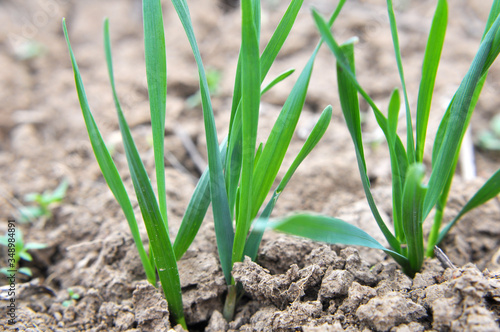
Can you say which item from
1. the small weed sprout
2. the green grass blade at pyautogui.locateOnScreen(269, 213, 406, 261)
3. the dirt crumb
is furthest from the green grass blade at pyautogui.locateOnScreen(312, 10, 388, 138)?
the small weed sprout

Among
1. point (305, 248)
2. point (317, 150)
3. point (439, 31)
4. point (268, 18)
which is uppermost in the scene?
point (268, 18)

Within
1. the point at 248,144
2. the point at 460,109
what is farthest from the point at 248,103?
the point at 460,109

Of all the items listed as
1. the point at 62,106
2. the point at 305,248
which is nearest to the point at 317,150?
the point at 305,248

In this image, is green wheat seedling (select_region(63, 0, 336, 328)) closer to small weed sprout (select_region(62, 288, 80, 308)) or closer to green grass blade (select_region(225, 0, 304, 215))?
green grass blade (select_region(225, 0, 304, 215))

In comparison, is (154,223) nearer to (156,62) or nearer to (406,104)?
(156,62)

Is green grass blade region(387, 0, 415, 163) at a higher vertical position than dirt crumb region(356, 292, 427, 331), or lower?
higher

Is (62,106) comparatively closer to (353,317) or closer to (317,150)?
(317,150)
